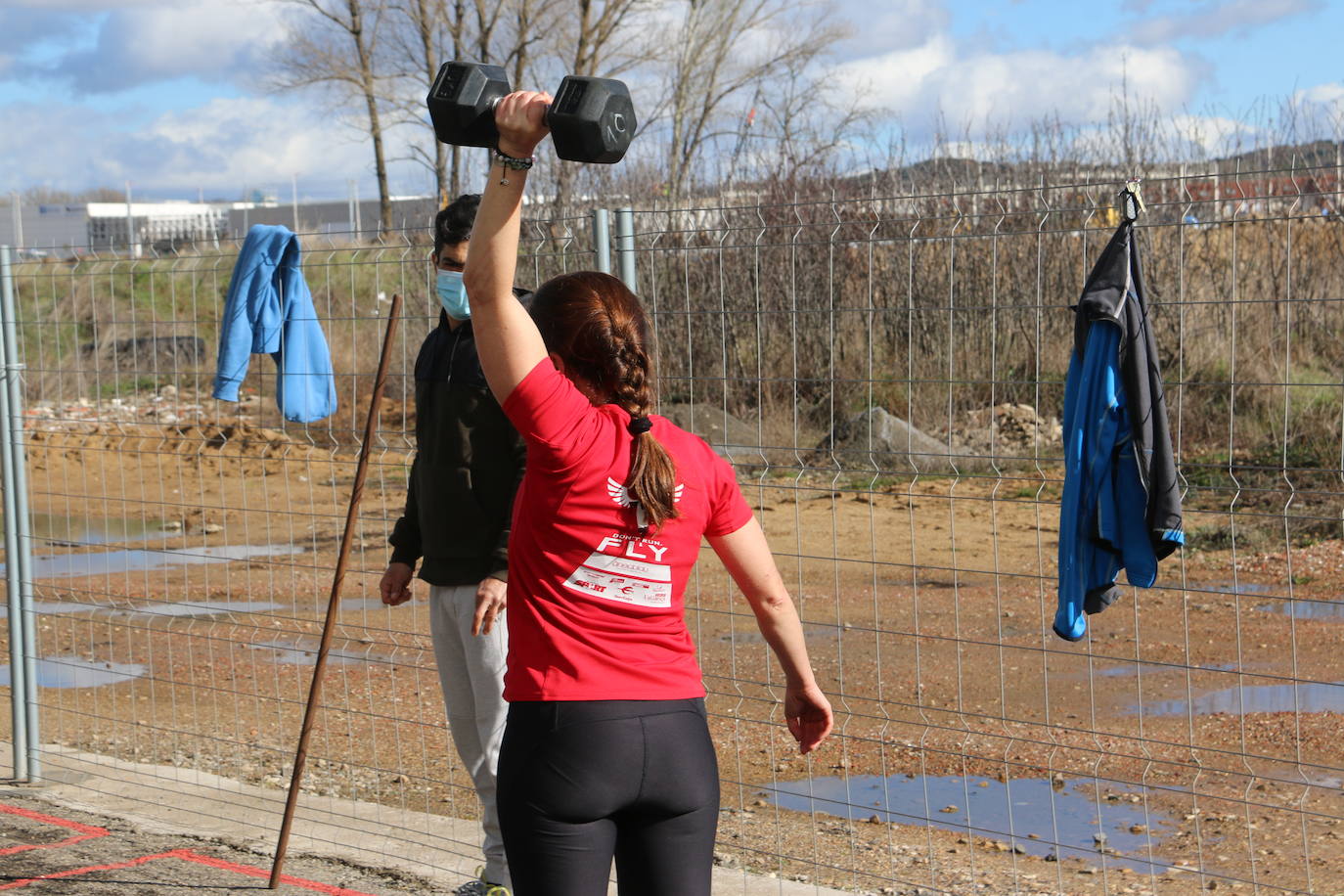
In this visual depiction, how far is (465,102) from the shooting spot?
7.18ft

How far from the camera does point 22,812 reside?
5316mm

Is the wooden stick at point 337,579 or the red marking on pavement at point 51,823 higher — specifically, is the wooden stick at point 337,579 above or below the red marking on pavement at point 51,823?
above

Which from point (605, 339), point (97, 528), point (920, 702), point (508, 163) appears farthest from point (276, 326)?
point (97, 528)

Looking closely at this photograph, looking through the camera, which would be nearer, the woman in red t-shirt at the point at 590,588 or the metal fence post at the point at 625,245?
the woman in red t-shirt at the point at 590,588

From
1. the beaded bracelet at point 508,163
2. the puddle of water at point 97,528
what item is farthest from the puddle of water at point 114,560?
the beaded bracelet at point 508,163

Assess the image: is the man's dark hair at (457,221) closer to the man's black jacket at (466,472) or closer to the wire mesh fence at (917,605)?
the man's black jacket at (466,472)

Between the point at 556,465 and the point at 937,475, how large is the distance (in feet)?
6.37

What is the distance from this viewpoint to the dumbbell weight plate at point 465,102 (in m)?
2.19

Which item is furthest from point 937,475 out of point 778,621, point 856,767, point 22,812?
point 22,812

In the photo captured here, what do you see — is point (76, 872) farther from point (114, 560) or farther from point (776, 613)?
point (114, 560)

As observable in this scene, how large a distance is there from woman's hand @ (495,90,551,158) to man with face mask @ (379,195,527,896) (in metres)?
1.55

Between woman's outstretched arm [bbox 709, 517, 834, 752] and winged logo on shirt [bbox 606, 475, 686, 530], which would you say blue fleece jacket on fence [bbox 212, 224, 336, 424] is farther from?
winged logo on shirt [bbox 606, 475, 686, 530]

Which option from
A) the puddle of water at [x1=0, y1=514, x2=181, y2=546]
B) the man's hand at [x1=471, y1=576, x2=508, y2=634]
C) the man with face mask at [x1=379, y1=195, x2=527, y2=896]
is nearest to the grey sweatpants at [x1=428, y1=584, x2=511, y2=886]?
the man with face mask at [x1=379, y1=195, x2=527, y2=896]

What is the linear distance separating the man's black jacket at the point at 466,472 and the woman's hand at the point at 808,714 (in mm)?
1200
